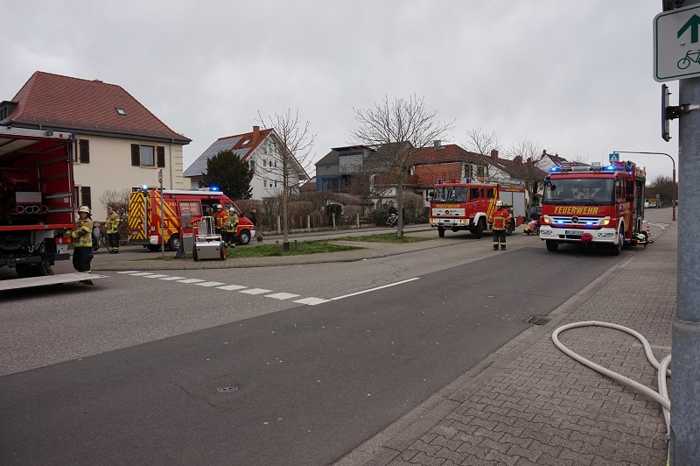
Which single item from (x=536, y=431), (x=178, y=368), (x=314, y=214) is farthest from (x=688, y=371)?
(x=314, y=214)

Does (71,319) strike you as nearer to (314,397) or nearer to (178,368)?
(178,368)

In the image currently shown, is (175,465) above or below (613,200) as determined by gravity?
below

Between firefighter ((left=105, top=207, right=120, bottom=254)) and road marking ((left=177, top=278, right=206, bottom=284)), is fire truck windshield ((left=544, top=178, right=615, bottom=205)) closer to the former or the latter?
road marking ((left=177, top=278, right=206, bottom=284))

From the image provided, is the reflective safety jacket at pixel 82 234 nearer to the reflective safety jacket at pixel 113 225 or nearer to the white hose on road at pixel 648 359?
the reflective safety jacket at pixel 113 225

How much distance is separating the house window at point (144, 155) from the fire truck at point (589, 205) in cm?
2652

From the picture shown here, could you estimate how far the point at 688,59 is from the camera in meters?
2.87

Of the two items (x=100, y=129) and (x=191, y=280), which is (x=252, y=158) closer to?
(x=100, y=129)

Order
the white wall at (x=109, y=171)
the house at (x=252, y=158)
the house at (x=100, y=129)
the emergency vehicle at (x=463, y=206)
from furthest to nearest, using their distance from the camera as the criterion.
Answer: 1. the house at (x=252, y=158)
2. the white wall at (x=109, y=171)
3. the house at (x=100, y=129)
4. the emergency vehicle at (x=463, y=206)

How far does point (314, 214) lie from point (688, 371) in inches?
1368

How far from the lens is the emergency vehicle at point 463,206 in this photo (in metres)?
25.3

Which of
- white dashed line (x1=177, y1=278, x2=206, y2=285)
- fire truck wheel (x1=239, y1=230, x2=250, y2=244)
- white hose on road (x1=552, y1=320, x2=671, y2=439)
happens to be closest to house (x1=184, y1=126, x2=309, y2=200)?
fire truck wheel (x1=239, y1=230, x2=250, y2=244)

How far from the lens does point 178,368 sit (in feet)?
18.5

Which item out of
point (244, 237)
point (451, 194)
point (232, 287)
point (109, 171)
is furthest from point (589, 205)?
point (109, 171)

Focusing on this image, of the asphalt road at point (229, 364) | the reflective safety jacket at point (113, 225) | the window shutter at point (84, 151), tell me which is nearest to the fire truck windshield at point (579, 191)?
the asphalt road at point (229, 364)
